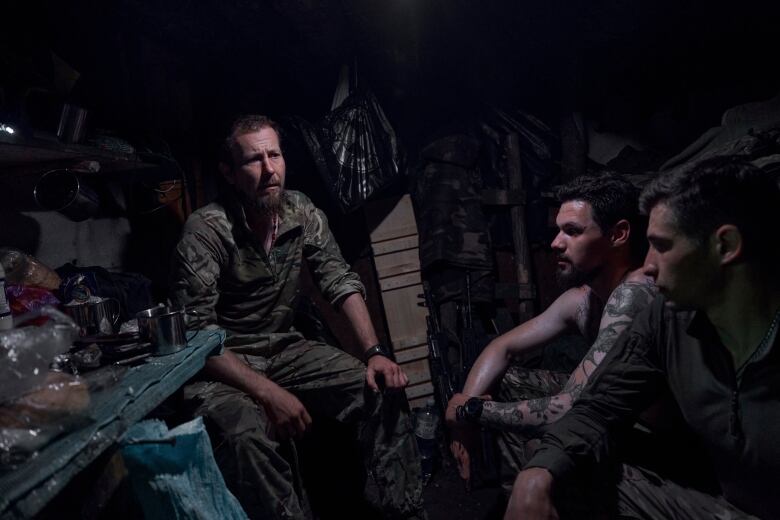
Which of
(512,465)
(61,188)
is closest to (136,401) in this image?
(61,188)

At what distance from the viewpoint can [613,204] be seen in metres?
2.91

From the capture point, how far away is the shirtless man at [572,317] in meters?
2.54

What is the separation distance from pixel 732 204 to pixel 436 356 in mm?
3012

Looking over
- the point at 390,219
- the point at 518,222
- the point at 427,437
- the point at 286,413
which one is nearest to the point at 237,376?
the point at 286,413

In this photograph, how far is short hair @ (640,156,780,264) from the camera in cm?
178

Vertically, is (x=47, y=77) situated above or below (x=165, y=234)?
above

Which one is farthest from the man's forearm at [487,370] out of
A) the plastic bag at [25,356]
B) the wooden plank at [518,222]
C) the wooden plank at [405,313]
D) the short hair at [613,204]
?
the plastic bag at [25,356]

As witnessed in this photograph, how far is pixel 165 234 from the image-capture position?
4.22 metres

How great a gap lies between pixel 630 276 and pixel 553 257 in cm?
261

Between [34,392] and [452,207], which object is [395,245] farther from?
[34,392]

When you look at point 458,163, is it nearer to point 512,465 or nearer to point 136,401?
point 512,465

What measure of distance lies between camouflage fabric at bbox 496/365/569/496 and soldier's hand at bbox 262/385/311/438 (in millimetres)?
1123

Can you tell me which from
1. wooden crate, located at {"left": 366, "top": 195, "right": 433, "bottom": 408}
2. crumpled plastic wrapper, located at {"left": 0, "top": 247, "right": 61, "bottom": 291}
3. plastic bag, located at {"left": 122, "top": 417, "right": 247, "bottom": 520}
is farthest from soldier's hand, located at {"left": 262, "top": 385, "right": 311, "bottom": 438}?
wooden crate, located at {"left": 366, "top": 195, "right": 433, "bottom": 408}

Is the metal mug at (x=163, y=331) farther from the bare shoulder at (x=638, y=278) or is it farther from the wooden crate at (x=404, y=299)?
the wooden crate at (x=404, y=299)
